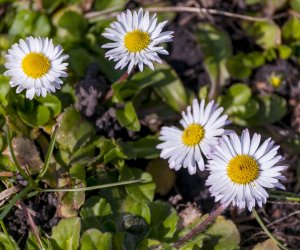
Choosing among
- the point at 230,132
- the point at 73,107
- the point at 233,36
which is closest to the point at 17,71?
the point at 73,107

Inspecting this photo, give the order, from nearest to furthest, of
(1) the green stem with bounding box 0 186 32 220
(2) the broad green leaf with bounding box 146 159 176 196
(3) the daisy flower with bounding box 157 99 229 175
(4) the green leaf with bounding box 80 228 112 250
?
(1) the green stem with bounding box 0 186 32 220
(4) the green leaf with bounding box 80 228 112 250
(3) the daisy flower with bounding box 157 99 229 175
(2) the broad green leaf with bounding box 146 159 176 196

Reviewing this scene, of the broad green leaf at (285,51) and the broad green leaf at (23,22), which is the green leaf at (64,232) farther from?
the broad green leaf at (285,51)

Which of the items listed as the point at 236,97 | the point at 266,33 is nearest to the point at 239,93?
the point at 236,97

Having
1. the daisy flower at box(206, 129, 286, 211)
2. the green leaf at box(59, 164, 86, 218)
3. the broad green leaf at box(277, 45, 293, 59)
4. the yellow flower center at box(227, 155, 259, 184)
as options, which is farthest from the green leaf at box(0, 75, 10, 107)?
the broad green leaf at box(277, 45, 293, 59)

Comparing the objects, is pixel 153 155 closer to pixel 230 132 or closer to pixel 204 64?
pixel 230 132

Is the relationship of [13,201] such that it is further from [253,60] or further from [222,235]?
A: [253,60]

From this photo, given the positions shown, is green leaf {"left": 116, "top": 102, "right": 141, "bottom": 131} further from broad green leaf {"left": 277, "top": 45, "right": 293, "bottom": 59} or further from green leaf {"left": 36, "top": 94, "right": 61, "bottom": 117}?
broad green leaf {"left": 277, "top": 45, "right": 293, "bottom": 59}
